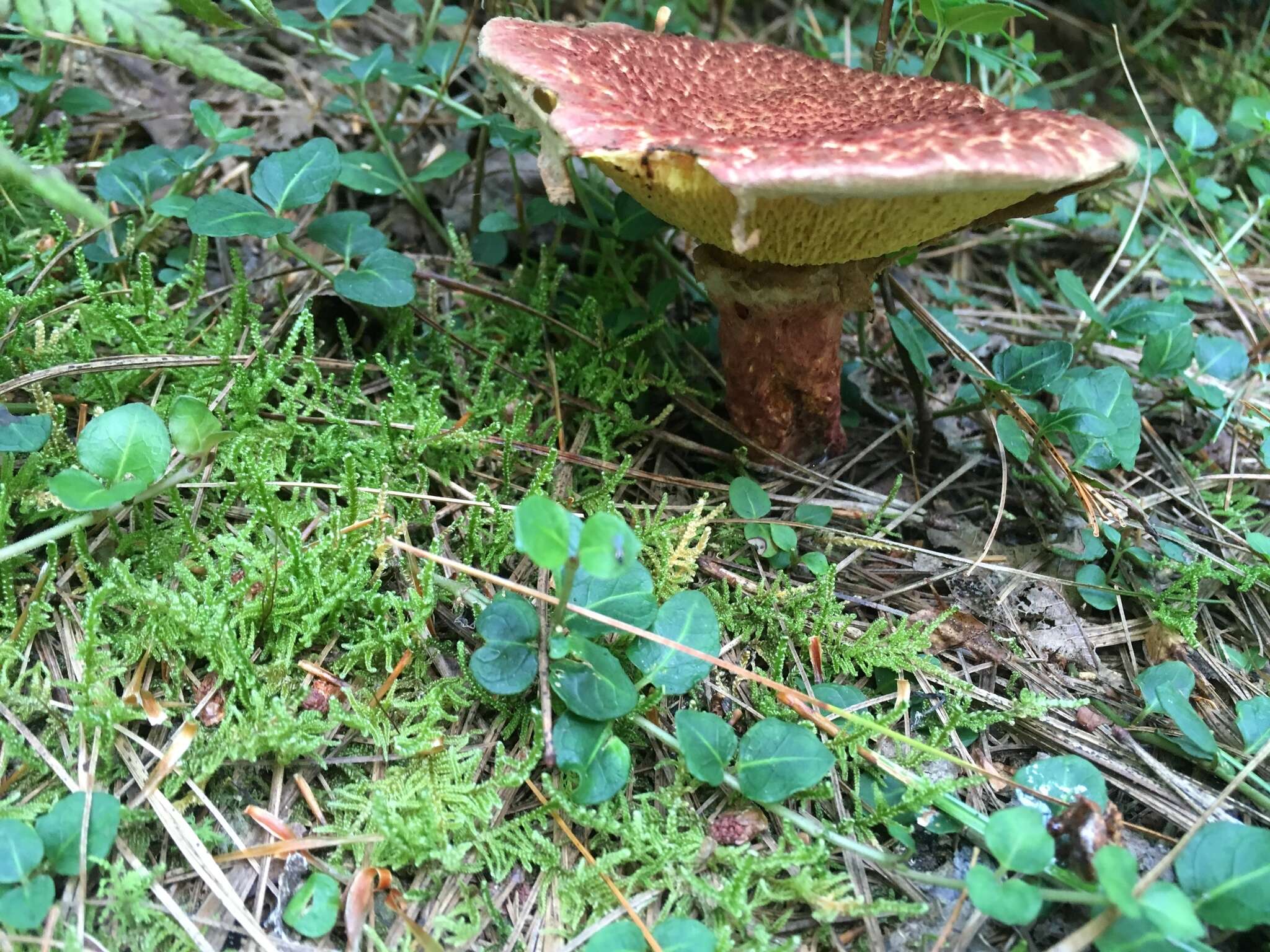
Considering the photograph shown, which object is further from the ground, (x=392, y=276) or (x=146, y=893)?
(x=392, y=276)

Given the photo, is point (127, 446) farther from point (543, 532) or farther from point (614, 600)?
point (614, 600)

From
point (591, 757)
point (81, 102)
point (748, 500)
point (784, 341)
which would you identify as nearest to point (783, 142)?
point (784, 341)

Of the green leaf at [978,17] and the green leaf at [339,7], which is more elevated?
the green leaf at [978,17]

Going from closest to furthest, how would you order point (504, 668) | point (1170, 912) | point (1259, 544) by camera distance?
point (1170, 912), point (504, 668), point (1259, 544)

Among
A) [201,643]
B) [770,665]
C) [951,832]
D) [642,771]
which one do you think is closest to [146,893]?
[201,643]

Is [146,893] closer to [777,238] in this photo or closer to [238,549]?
[238,549]

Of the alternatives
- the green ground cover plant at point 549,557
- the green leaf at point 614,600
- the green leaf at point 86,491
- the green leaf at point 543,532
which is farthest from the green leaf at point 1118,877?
the green leaf at point 86,491

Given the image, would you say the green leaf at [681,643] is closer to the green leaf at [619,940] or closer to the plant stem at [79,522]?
the green leaf at [619,940]
